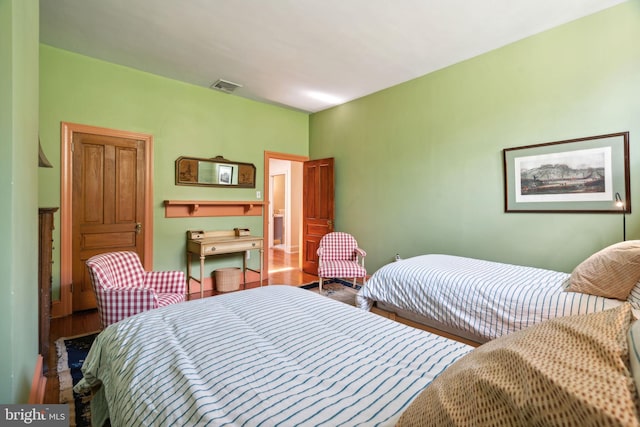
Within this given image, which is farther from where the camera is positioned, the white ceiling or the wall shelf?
the wall shelf

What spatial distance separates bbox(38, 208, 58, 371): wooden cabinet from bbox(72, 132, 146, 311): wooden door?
4.42 ft

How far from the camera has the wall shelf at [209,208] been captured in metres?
3.91

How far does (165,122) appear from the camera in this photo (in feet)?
12.7

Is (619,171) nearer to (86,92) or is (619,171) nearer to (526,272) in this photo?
(526,272)

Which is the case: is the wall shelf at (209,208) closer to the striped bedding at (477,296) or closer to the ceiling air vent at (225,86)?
the ceiling air vent at (225,86)

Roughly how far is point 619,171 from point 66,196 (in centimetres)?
553

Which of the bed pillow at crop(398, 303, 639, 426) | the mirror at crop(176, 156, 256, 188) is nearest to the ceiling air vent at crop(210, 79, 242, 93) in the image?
the mirror at crop(176, 156, 256, 188)

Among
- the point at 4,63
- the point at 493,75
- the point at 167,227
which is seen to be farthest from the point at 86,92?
the point at 493,75

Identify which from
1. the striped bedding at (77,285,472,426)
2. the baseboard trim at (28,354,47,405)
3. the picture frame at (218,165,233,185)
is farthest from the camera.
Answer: the picture frame at (218,165,233,185)

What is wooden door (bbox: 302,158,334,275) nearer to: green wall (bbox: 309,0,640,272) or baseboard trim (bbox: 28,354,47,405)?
green wall (bbox: 309,0,640,272)

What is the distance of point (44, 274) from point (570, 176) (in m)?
4.57

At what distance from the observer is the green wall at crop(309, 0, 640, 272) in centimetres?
260

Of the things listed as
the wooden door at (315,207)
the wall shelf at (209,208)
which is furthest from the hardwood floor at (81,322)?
the wall shelf at (209,208)

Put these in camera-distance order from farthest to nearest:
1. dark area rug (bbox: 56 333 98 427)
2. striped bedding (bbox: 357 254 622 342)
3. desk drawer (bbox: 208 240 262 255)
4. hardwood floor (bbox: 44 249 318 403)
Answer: desk drawer (bbox: 208 240 262 255), hardwood floor (bbox: 44 249 318 403), striped bedding (bbox: 357 254 622 342), dark area rug (bbox: 56 333 98 427)
